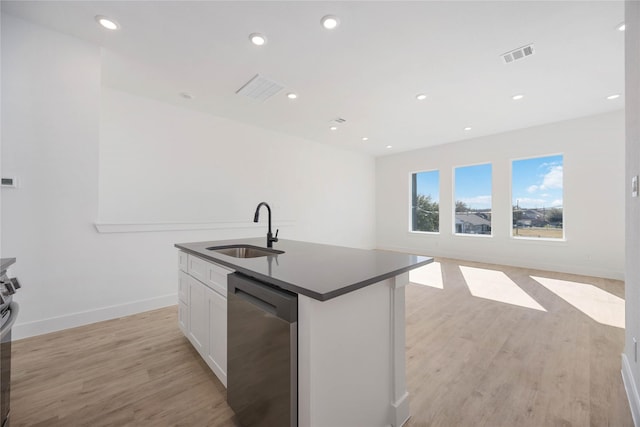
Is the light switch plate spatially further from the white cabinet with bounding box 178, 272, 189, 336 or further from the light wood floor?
the white cabinet with bounding box 178, 272, 189, 336

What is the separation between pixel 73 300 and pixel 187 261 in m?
1.56

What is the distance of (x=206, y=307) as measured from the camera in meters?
1.78

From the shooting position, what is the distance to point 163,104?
12.3 feet

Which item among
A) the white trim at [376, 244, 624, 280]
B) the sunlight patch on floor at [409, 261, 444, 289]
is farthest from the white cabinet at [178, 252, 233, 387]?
the white trim at [376, 244, 624, 280]

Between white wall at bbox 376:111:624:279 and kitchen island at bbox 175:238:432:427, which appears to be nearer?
kitchen island at bbox 175:238:432:427

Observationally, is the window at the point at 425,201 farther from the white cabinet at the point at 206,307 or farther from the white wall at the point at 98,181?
the white cabinet at the point at 206,307

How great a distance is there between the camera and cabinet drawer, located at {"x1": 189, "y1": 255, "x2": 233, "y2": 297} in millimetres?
1542

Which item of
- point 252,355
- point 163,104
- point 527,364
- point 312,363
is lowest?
point 527,364

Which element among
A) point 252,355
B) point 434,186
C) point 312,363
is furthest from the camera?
point 434,186

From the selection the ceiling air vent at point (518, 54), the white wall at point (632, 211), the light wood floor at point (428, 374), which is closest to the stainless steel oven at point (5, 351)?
the light wood floor at point (428, 374)

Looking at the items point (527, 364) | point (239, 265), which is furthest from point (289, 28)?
point (527, 364)

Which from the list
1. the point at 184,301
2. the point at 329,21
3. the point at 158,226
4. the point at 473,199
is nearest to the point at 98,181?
the point at 158,226

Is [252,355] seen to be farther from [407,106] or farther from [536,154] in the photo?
[536,154]

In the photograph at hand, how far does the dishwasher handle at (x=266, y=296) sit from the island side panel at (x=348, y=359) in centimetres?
4
